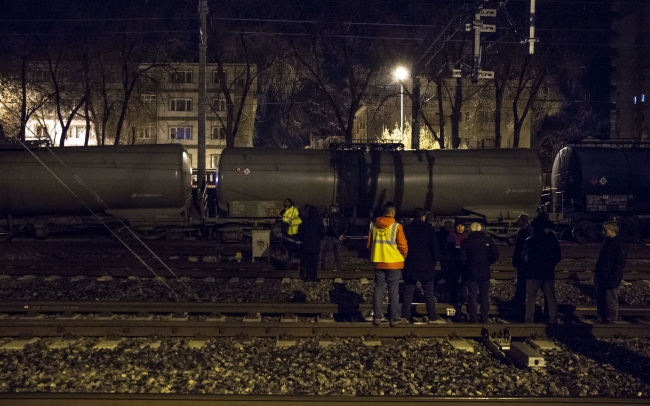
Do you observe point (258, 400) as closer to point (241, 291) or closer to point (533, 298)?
point (533, 298)

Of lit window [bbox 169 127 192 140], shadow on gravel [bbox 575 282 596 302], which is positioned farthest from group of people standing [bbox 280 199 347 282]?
lit window [bbox 169 127 192 140]

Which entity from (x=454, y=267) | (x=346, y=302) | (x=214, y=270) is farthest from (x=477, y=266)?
(x=214, y=270)

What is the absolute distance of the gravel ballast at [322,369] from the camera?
23.6 feet

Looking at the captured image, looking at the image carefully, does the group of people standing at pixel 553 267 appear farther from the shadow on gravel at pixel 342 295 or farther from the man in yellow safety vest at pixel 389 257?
the shadow on gravel at pixel 342 295

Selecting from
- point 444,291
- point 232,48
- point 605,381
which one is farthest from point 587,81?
point 605,381

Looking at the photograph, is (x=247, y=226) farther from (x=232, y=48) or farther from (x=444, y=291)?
(x=232, y=48)

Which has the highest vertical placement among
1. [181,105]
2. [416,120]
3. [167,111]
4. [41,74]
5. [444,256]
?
[181,105]

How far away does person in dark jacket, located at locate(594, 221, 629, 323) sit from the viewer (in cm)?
996

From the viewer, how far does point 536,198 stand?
21.9m

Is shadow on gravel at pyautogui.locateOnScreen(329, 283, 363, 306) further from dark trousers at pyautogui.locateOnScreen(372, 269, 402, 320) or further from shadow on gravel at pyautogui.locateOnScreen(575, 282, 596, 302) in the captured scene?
shadow on gravel at pyautogui.locateOnScreen(575, 282, 596, 302)

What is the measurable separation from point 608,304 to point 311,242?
588 centimetres

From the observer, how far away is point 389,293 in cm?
959

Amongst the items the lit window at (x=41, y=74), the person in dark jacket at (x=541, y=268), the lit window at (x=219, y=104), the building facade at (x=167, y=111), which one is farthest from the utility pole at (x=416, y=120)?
the lit window at (x=41, y=74)

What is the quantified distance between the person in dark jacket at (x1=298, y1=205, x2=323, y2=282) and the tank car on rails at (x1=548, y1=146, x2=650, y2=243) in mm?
11660
